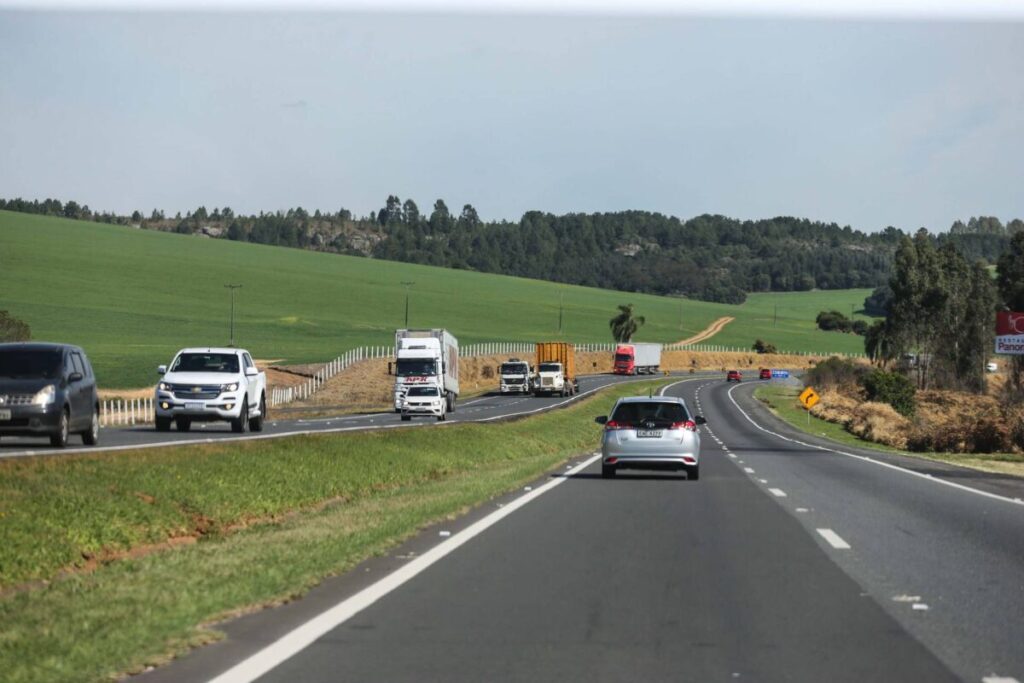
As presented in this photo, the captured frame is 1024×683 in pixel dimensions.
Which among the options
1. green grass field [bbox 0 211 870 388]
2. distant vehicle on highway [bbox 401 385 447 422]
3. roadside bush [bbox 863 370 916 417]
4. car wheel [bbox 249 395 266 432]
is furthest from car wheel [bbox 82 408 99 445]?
roadside bush [bbox 863 370 916 417]

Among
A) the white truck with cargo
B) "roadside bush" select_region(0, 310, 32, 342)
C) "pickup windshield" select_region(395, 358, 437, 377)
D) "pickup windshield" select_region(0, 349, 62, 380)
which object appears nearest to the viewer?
"pickup windshield" select_region(0, 349, 62, 380)

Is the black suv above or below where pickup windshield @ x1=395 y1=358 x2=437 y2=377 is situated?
below

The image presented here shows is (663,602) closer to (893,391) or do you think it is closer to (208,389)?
(208,389)

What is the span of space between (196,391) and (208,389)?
32 centimetres

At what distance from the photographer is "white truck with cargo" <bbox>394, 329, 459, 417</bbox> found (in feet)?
207

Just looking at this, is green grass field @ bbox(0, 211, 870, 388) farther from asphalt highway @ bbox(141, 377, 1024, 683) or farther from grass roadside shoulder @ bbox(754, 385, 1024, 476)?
asphalt highway @ bbox(141, 377, 1024, 683)

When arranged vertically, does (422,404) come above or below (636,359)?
below

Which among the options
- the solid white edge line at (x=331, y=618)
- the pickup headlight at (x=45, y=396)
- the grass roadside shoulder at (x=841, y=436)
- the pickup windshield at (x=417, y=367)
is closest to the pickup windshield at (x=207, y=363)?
the pickup headlight at (x=45, y=396)

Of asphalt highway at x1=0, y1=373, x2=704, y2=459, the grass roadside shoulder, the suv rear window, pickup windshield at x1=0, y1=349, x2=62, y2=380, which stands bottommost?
the grass roadside shoulder

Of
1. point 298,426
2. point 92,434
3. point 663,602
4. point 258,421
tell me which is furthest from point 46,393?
point 298,426

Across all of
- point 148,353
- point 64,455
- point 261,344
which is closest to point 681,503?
point 64,455

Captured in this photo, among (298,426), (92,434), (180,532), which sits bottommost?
(180,532)

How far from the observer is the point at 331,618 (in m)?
10.9

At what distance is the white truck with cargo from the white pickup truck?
81.2 ft
